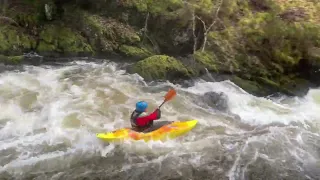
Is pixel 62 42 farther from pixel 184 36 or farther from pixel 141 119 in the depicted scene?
pixel 141 119

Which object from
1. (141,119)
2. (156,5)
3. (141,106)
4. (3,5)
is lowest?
(141,119)

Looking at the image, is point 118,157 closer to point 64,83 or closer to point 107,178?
point 107,178

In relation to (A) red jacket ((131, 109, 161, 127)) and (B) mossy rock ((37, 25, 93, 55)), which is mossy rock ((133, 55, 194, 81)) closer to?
(B) mossy rock ((37, 25, 93, 55))

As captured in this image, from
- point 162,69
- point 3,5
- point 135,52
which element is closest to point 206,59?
point 162,69

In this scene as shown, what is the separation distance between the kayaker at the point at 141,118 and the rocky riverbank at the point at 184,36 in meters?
2.18

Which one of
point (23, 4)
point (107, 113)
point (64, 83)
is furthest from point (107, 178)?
point (23, 4)

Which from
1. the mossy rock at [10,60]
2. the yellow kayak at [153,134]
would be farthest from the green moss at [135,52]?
the yellow kayak at [153,134]

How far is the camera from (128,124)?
7809 mm

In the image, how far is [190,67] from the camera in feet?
31.5

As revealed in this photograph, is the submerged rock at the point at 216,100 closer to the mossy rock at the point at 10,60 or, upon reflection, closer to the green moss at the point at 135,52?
the green moss at the point at 135,52

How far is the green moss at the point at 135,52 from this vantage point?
33.6ft

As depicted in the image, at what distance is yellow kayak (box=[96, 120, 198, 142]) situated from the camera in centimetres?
708

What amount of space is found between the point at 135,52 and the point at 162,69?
4.08 ft

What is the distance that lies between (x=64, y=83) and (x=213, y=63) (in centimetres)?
356
